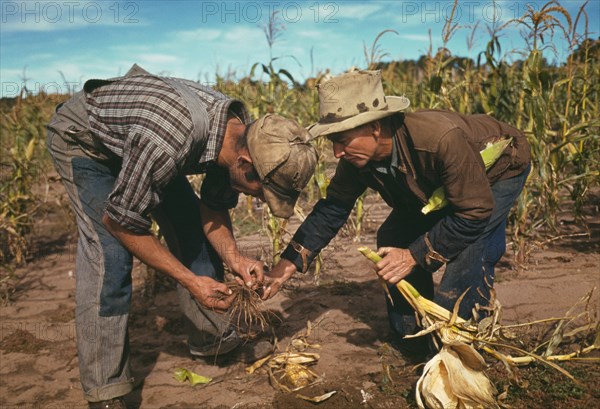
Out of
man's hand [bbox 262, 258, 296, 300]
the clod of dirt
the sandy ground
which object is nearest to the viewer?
the sandy ground

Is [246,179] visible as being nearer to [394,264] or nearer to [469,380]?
[394,264]

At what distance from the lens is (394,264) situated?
2.73m

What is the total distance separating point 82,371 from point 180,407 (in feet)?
1.73

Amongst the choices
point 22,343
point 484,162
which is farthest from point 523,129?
point 22,343

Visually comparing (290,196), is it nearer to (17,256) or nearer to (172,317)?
(172,317)

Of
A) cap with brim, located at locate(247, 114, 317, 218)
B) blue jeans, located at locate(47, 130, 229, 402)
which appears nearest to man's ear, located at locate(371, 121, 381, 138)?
cap with brim, located at locate(247, 114, 317, 218)

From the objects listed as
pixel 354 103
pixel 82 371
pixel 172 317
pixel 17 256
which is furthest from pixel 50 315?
pixel 354 103

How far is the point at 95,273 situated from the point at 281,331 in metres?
1.43

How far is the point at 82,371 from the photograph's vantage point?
8.81 ft

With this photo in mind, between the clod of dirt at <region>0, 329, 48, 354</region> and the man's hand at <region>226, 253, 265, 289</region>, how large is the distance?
62.4 inches

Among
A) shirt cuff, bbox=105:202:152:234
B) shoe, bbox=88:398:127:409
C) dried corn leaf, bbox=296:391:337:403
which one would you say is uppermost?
shirt cuff, bbox=105:202:152:234

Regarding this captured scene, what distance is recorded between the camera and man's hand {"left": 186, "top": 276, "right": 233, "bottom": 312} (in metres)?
2.60

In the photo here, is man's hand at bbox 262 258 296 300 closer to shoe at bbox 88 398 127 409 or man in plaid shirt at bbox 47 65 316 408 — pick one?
man in plaid shirt at bbox 47 65 316 408

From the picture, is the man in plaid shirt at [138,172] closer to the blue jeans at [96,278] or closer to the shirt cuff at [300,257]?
the blue jeans at [96,278]
